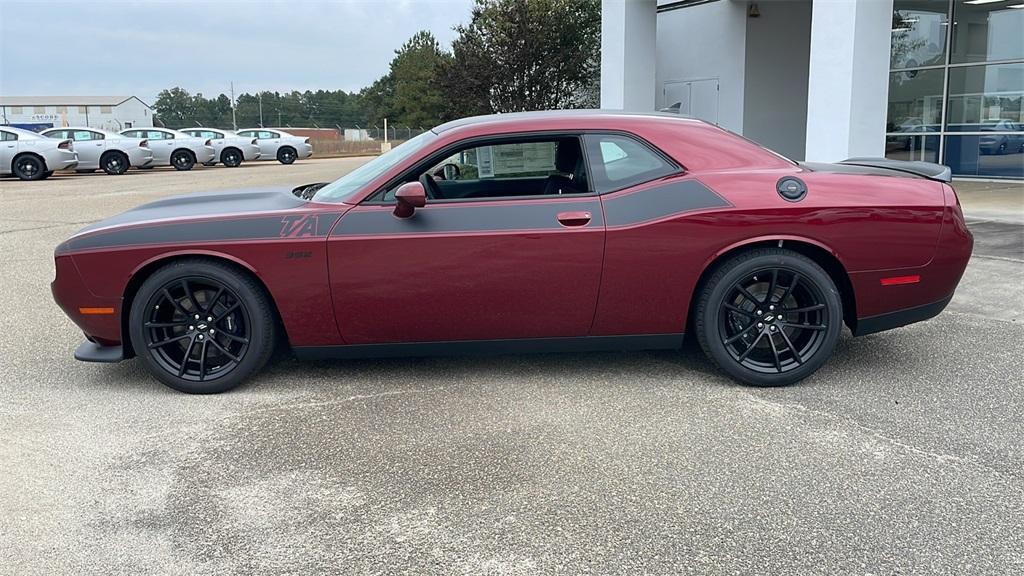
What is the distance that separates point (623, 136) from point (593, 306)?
918mm

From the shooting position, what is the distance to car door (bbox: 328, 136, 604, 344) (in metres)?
4.08

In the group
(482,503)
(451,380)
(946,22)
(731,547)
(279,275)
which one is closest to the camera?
(731,547)

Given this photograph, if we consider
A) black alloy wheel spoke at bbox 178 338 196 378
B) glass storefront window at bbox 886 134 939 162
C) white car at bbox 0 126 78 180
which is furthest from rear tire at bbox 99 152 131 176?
black alloy wheel spoke at bbox 178 338 196 378

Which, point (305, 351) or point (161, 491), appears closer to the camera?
point (161, 491)

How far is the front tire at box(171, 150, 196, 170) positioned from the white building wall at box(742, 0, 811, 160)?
17.3 meters

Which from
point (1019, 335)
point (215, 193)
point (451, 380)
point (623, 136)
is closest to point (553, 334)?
point (451, 380)

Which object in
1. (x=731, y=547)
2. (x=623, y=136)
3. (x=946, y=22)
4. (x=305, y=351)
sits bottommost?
(x=731, y=547)

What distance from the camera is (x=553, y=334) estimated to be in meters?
4.24

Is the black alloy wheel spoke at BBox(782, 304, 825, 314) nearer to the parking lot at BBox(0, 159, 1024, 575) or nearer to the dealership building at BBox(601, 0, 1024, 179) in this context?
the parking lot at BBox(0, 159, 1024, 575)

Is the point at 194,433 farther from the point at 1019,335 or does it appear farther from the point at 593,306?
the point at 1019,335

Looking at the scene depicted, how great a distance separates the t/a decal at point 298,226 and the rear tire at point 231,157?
24.8 metres

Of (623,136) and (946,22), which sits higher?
(946,22)

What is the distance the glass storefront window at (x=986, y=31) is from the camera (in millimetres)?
14453

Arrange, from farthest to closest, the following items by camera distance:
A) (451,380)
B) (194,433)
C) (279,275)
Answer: (451,380) < (279,275) < (194,433)
